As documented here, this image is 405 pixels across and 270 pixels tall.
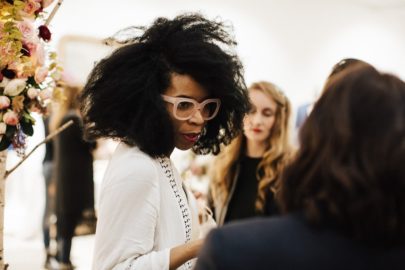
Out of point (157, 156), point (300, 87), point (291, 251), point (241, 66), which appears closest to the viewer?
point (291, 251)

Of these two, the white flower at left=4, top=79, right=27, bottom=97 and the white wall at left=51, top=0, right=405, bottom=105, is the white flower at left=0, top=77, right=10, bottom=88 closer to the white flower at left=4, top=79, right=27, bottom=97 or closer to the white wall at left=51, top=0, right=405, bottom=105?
the white flower at left=4, top=79, right=27, bottom=97

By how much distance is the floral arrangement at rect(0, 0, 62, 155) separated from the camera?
1.46 meters

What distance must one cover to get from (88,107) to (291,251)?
904mm

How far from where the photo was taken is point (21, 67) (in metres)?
1.51

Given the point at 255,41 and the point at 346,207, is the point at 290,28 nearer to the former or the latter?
the point at 255,41

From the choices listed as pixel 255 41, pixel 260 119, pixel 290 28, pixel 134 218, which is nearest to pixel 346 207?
pixel 134 218

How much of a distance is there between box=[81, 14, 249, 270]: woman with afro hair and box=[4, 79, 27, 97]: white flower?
0.67 feet

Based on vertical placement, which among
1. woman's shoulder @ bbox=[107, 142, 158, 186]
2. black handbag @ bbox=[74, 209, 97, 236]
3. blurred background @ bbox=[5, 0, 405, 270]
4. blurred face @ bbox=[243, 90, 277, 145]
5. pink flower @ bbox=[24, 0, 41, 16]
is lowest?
black handbag @ bbox=[74, 209, 97, 236]

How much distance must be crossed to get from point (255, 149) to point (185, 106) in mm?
1234

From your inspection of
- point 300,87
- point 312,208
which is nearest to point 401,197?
point 312,208

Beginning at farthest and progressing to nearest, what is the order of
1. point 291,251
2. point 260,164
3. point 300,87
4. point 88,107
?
point 300,87
point 260,164
point 88,107
point 291,251

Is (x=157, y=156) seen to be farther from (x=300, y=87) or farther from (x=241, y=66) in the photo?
(x=300, y=87)

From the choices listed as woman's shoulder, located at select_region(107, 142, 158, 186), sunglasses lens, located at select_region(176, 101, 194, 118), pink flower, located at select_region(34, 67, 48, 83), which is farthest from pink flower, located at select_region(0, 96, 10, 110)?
sunglasses lens, located at select_region(176, 101, 194, 118)

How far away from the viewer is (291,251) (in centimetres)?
73
